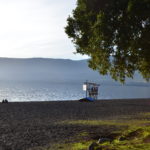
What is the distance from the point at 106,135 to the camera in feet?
74.4

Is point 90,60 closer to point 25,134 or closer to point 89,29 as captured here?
point 89,29

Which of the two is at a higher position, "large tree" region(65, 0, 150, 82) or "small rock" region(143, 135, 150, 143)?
"large tree" region(65, 0, 150, 82)

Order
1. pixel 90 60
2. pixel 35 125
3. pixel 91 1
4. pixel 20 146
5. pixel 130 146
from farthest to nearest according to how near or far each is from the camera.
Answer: pixel 35 125, pixel 90 60, pixel 91 1, pixel 20 146, pixel 130 146

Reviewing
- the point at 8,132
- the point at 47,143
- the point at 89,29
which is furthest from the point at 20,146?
the point at 89,29

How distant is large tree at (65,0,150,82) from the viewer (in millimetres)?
19859

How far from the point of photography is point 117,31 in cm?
2070

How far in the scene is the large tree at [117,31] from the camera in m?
19.9

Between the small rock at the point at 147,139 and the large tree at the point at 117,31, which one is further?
the large tree at the point at 117,31

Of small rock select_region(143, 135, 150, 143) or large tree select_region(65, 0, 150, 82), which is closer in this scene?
small rock select_region(143, 135, 150, 143)

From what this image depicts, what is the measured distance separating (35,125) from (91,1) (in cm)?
1285

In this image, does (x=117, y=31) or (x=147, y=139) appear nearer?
(x=147, y=139)

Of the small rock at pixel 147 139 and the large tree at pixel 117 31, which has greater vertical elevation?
the large tree at pixel 117 31

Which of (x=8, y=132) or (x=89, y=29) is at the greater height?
(x=89, y=29)

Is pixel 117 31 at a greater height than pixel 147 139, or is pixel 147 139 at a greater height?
pixel 117 31
